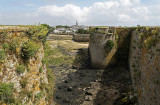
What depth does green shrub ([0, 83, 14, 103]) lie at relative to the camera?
4979 mm

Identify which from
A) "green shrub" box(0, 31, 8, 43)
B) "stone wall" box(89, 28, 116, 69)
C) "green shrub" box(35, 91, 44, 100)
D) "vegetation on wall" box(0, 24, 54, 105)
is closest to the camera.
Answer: "vegetation on wall" box(0, 24, 54, 105)

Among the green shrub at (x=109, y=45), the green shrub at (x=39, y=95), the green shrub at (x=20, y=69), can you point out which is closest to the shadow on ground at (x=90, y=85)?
the green shrub at (x=109, y=45)

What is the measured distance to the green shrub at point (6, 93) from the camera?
196 inches

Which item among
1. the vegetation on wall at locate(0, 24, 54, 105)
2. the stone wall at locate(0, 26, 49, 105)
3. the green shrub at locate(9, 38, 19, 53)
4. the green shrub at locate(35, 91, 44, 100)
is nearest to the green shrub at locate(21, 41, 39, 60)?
the vegetation on wall at locate(0, 24, 54, 105)

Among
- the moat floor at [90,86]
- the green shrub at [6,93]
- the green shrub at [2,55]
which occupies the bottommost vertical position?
the moat floor at [90,86]

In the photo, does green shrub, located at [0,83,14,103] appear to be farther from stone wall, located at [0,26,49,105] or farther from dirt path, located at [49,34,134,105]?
dirt path, located at [49,34,134,105]

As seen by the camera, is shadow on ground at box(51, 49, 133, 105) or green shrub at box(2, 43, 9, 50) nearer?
green shrub at box(2, 43, 9, 50)

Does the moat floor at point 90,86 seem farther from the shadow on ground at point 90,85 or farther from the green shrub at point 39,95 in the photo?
the green shrub at point 39,95

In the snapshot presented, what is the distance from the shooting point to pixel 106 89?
14234 mm

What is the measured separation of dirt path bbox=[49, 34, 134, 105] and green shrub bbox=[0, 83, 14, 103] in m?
7.20

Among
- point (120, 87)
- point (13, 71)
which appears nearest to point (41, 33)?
point (13, 71)

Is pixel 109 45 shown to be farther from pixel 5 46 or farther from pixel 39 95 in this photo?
pixel 5 46

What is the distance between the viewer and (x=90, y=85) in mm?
15445

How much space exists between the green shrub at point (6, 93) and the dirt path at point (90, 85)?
23.6 ft
